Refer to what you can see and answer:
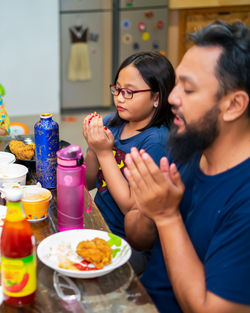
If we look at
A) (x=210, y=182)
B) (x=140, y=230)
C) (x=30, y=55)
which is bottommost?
(x=140, y=230)

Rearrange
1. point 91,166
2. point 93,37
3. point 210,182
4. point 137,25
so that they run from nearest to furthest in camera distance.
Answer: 1. point 210,182
2. point 91,166
3. point 93,37
4. point 137,25

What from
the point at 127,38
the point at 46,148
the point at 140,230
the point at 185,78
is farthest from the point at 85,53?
the point at 185,78

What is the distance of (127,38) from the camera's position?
Result: 5.34m

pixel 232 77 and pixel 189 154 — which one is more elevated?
pixel 232 77

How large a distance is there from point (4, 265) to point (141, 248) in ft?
2.06

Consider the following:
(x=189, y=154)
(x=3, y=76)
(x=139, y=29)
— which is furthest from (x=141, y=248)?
(x=139, y=29)

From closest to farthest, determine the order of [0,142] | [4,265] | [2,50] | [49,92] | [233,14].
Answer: [4,265] < [0,142] < [2,50] < [49,92] < [233,14]

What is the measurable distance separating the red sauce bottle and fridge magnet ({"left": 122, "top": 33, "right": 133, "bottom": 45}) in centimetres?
467

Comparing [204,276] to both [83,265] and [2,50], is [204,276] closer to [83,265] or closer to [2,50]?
[83,265]

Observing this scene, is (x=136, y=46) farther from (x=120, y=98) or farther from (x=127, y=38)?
(x=120, y=98)

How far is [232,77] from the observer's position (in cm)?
104

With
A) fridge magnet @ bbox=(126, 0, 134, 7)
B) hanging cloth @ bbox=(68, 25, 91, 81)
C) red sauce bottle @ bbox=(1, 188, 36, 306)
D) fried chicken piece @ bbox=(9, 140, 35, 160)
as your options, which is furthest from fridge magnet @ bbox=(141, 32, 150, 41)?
red sauce bottle @ bbox=(1, 188, 36, 306)

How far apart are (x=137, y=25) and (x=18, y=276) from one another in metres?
4.84

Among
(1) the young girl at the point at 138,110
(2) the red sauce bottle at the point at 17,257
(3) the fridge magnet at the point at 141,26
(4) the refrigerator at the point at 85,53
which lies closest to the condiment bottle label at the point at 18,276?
(2) the red sauce bottle at the point at 17,257
